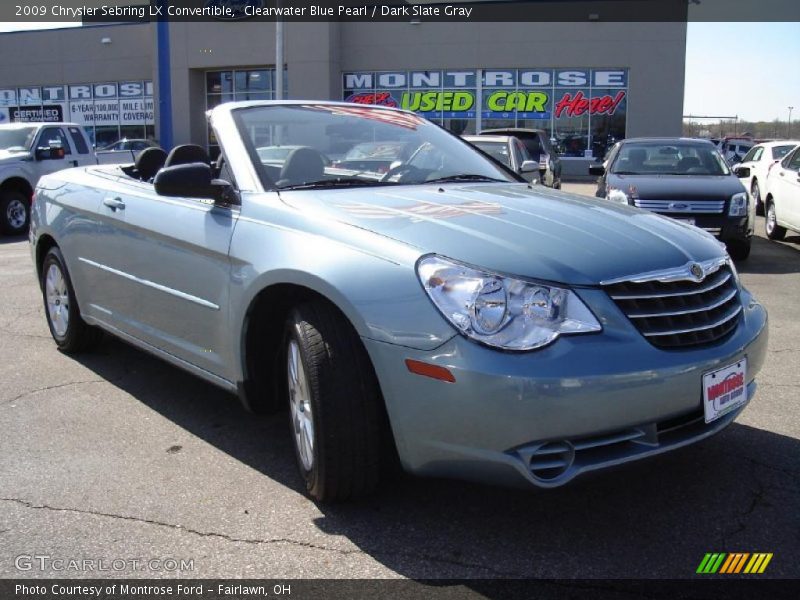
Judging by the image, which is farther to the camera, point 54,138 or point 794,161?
point 54,138

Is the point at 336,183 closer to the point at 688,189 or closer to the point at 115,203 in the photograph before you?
the point at 115,203

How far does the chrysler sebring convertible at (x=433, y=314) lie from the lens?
2646mm

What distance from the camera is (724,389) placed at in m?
2.99

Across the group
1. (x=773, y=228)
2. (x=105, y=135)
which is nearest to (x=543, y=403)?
(x=773, y=228)

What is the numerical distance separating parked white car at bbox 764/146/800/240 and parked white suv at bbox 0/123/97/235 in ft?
37.0

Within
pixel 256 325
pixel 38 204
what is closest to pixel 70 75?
pixel 38 204

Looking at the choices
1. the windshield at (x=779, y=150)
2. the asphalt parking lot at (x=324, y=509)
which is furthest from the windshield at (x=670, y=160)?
the asphalt parking lot at (x=324, y=509)

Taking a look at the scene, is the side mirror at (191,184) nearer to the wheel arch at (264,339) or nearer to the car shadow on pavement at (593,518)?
the wheel arch at (264,339)

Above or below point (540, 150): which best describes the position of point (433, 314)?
below

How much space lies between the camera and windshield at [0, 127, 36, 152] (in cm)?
1329

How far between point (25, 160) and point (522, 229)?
12078 millimetres

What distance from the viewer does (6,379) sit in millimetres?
5059

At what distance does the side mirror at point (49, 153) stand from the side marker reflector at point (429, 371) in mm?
12284

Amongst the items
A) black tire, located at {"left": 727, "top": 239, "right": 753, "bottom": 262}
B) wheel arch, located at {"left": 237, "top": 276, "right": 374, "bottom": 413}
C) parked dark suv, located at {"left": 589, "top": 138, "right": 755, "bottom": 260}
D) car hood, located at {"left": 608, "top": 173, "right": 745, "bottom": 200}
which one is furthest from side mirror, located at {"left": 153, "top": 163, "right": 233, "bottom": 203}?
black tire, located at {"left": 727, "top": 239, "right": 753, "bottom": 262}
